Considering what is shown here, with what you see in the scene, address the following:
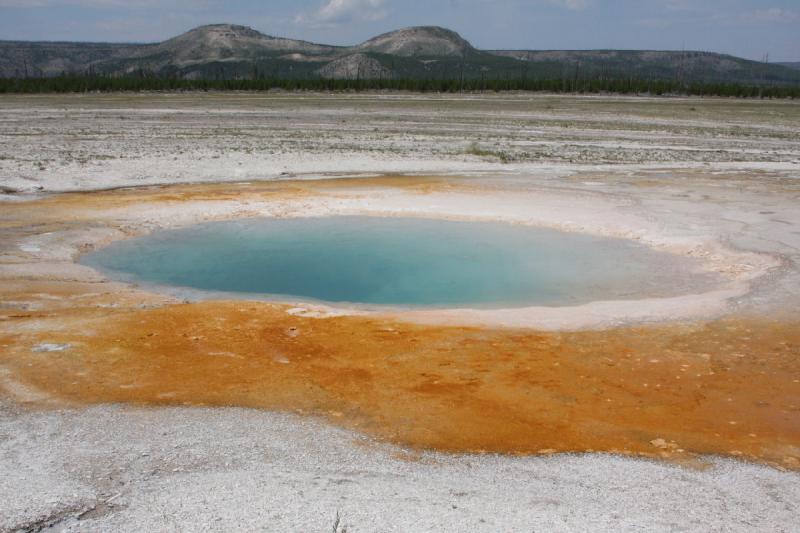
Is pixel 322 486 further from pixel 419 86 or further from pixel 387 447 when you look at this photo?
pixel 419 86

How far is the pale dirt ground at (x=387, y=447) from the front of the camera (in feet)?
16.1

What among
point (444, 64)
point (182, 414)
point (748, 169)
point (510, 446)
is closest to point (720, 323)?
point (510, 446)

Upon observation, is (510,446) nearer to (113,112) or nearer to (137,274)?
(137,274)

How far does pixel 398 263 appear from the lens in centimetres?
1245

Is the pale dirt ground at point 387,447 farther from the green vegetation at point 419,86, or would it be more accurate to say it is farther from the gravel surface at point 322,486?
the green vegetation at point 419,86

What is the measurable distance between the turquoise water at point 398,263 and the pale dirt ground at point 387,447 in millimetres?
815

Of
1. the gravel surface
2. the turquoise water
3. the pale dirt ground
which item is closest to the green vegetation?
the pale dirt ground

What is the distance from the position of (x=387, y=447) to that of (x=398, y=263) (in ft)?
22.3

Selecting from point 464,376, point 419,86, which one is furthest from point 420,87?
point 464,376

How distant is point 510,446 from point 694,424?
5.40 feet

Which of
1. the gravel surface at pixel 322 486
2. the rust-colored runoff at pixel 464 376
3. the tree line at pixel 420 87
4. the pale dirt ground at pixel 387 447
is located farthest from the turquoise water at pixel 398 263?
the tree line at pixel 420 87

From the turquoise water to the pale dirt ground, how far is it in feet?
2.67

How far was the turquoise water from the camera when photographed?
10.7 metres

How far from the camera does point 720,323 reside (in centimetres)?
882
